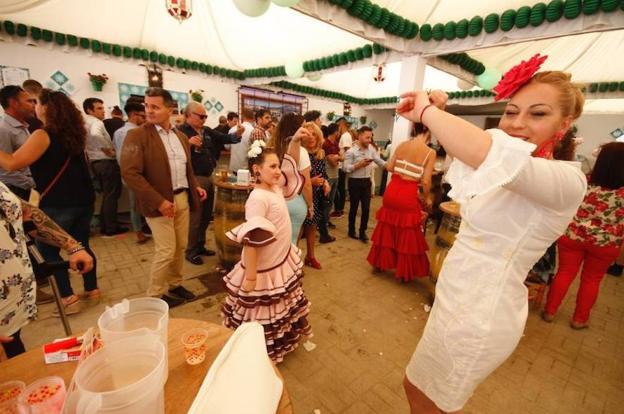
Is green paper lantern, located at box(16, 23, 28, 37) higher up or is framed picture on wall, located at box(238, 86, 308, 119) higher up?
green paper lantern, located at box(16, 23, 28, 37)

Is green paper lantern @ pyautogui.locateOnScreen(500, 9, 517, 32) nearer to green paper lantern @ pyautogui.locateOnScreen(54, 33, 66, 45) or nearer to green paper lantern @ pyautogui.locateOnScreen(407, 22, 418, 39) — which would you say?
green paper lantern @ pyautogui.locateOnScreen(407, 22, 418, 39)

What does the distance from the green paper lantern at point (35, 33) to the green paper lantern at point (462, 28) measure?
286 inches

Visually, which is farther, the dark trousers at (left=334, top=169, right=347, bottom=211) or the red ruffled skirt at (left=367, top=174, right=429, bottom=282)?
the dark trousers at (left=334, top=169, right=347, bottom=211)

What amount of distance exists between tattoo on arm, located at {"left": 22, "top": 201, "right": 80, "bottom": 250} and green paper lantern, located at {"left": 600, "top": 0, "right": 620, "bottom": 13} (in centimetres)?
511

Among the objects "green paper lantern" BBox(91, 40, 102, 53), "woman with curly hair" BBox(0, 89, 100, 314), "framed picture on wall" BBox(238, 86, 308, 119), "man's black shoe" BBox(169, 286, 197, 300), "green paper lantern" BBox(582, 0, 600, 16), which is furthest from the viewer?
"framed picture on wall" BBox(238, 86, 308, 119)

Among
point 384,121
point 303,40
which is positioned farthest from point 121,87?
point 384,121

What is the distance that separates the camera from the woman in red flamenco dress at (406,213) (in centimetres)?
299

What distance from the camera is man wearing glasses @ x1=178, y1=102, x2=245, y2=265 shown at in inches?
134

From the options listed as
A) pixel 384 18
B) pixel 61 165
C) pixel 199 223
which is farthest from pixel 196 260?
pixel 384 18

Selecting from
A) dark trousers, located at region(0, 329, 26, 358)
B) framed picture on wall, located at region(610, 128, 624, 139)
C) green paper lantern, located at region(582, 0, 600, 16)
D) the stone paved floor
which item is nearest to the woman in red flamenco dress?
the stone paved floor

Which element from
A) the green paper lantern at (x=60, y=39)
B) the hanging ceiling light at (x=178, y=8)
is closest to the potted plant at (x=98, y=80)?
the green paper lantern at (x=60, y=39)

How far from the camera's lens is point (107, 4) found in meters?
4.77

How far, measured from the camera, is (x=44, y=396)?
2.13 ft

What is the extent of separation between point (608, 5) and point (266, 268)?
4.38m
